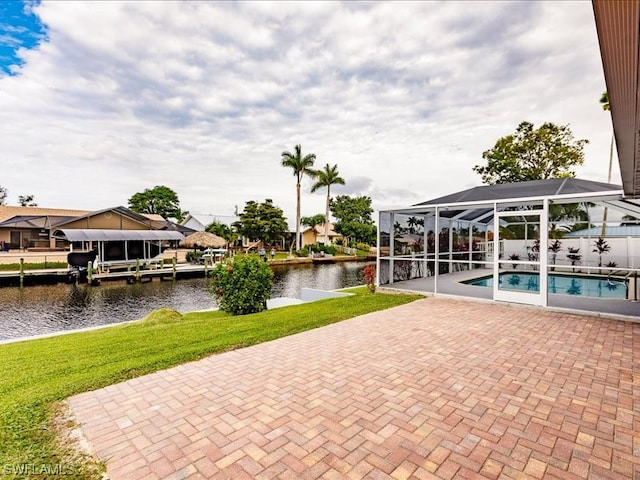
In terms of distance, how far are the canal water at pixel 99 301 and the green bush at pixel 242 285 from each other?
3.73 metres

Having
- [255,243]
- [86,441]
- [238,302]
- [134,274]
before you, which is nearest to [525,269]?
[238,302]

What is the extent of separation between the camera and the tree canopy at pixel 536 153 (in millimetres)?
20891

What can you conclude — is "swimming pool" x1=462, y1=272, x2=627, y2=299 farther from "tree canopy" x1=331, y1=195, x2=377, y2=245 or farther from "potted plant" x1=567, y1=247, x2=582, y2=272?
"tree canopy" x1=331, y1=195, x2=377, y2=245

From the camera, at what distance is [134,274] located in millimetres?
20078

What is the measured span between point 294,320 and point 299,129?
16.8 m

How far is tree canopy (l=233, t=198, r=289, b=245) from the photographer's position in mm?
32500

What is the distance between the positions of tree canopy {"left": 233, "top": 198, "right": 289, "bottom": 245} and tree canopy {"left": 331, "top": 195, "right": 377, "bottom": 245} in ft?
→ 34.8

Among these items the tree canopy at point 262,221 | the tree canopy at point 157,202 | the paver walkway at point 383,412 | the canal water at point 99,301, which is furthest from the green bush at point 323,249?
the tree canopy at point 157,202

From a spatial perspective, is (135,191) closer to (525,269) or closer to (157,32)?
(157,32)

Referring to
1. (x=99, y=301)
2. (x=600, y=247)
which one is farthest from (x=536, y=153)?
(x=99, y=301)

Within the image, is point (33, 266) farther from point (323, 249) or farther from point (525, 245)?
point (525, 245)

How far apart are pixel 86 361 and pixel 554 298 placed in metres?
9.97

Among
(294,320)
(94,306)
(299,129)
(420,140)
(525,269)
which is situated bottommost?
(94,306)

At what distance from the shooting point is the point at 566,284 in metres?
10.9
